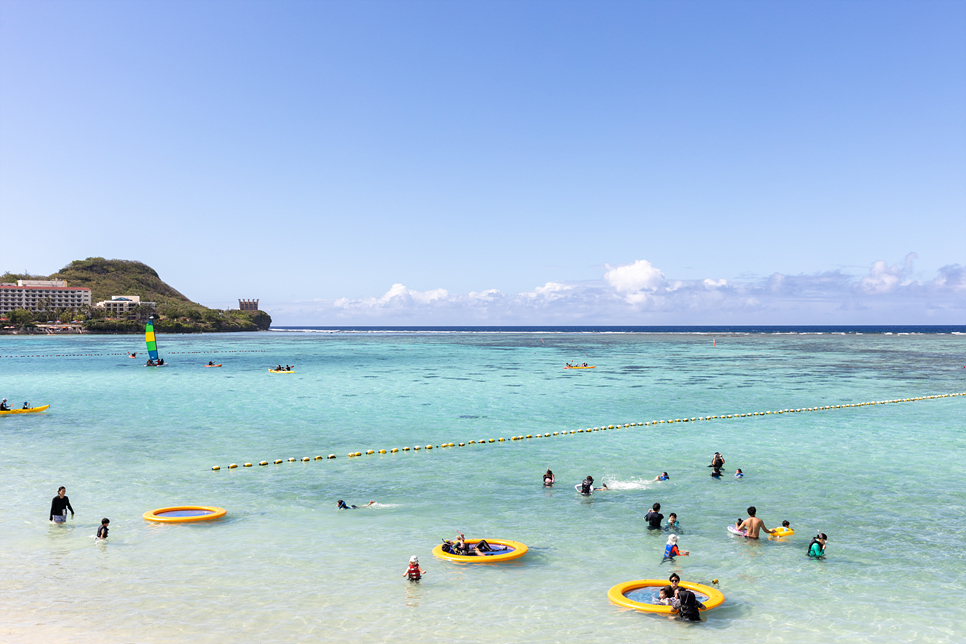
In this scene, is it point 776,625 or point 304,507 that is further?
point 304,507

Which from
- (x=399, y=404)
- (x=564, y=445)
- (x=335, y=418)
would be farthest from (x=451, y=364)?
(x=564, y=445)

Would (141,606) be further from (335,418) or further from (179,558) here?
(335,418)

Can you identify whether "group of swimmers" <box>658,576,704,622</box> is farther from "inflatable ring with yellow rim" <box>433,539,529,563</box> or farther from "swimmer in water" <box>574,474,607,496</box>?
"swimmer in water" <box>574,474,607,496</box>

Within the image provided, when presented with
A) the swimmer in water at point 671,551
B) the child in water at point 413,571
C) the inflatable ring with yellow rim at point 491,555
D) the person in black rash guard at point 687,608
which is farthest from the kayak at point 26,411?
the person in black rash guard at point 687,608

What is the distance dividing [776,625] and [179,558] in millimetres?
17204

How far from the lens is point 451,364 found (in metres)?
112

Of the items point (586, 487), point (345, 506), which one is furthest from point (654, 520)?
point (345, 506)

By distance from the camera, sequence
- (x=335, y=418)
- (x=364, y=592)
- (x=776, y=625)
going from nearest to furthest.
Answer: (x=776, y=625) < (x=364, y=592) < (x=335, y=418)

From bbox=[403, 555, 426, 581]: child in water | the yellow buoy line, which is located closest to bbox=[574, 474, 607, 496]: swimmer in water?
bbox=[403, 555, 426, 581]: child in water

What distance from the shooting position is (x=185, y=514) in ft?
83.2

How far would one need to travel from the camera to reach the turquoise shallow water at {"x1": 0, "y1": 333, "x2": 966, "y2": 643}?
56.0 ft

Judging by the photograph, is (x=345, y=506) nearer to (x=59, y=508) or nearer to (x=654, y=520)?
(x=59, y=508)

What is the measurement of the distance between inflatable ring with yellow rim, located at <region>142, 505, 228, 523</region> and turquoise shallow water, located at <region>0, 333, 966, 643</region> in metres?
0.42

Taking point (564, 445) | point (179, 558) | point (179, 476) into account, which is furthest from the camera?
point (564, 445)
